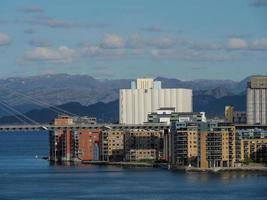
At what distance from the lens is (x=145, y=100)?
67438 mm

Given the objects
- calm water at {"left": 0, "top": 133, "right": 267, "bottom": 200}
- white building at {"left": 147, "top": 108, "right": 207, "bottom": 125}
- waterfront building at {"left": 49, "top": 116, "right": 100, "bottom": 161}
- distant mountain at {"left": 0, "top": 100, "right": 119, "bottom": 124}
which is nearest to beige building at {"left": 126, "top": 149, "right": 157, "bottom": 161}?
waterfront building at {"left": 49, "top": 116, "right": 100, "bottom": 161}

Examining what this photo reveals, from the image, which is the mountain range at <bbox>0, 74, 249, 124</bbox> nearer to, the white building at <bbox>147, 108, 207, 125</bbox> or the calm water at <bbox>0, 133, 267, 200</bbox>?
the white building at <bbox>147, 108, 207, 125</bbox>

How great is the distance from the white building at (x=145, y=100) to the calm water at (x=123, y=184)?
76.5ft

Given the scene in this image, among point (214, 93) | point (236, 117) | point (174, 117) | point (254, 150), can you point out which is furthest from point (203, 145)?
point (214, 93)

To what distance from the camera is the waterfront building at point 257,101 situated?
60.8 meters

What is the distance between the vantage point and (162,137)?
48.4 meters

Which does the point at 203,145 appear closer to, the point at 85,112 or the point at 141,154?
the point at 141,154

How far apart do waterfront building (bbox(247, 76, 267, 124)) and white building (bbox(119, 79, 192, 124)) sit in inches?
230

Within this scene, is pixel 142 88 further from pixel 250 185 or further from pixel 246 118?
pixel 250 185

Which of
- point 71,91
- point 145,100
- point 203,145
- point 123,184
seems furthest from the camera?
point 71,91

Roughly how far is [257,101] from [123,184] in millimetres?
29256

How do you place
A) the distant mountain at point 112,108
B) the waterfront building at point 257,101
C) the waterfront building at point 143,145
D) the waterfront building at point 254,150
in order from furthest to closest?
the distant mountain at point 112,108
the waterfront building at point 257,101
the waterfront building at point 143,145
the waterfront building at point 254,150

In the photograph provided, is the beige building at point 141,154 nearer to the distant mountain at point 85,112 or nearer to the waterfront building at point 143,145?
the waterfront building at point 143,145

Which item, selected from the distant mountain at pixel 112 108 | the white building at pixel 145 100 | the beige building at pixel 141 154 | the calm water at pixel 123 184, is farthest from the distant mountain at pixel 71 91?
the calm water at pixel 123 184
